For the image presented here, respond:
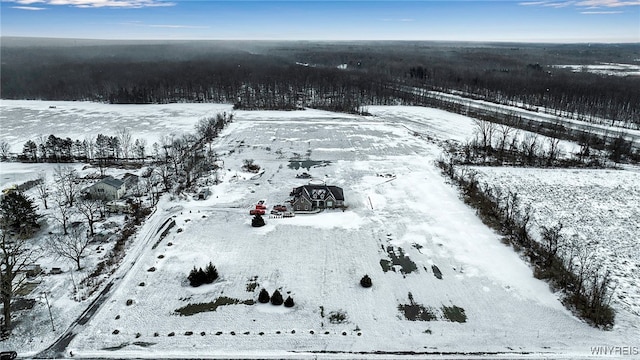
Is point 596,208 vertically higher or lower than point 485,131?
lower

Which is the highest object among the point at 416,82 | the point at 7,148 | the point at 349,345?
the point at 416,82

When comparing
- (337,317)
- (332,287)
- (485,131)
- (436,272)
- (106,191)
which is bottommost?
(337,317)

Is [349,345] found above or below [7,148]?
below

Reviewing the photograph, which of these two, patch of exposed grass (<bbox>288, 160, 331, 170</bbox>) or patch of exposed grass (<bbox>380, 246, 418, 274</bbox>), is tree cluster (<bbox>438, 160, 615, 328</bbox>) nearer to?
patch of exposed grass (<bbox>380, 246, 418, 274</bbox>)

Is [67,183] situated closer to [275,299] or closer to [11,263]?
[11,263]

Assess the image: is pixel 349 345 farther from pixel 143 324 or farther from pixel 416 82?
pixel 416 82

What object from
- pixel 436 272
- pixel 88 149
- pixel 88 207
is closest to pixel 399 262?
pixel 436 272

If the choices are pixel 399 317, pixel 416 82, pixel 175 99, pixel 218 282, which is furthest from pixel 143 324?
pixel 416 82
